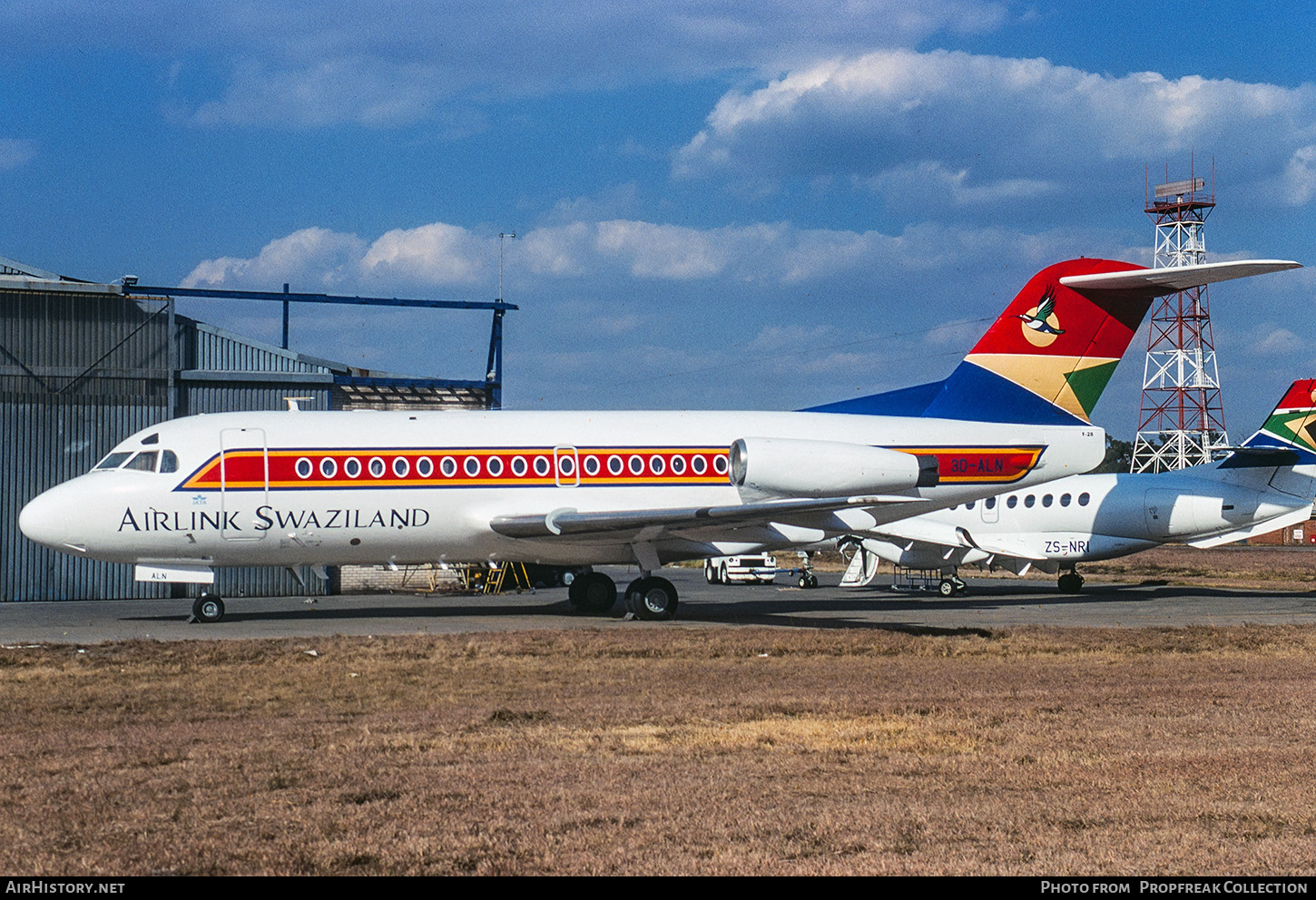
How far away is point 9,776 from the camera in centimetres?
825

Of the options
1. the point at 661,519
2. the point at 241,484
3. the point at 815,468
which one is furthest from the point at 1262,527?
the point at 241,484

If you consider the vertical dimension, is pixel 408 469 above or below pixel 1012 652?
above

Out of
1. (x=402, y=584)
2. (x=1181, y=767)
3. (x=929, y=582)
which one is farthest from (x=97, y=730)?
(x=929, y=582)

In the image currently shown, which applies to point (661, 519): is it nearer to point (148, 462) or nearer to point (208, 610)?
point (208, 610)

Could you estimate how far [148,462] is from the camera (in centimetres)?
2162

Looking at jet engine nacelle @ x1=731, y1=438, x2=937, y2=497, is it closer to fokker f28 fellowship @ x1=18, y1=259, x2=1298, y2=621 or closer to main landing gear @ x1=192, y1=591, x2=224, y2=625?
fokker f28 fellowship @ x1=18, y1=259, x2=1298, y2=621

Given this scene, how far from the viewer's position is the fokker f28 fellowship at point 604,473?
21594 millimetres

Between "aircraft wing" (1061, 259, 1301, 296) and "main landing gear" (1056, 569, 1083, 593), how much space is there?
10360 mm

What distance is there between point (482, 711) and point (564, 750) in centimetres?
220

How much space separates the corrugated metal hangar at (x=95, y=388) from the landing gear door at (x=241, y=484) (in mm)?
9312

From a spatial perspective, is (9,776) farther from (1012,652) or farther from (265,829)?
(1012,652)

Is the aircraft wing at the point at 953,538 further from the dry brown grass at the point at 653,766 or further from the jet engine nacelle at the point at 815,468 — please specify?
the dry brown grass at the point at 653,766

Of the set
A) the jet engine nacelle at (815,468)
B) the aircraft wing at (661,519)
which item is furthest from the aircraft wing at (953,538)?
the jet engine nacelle at (815,468)
